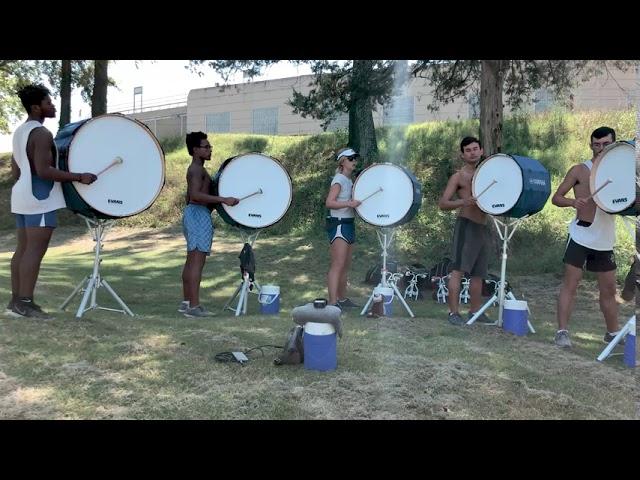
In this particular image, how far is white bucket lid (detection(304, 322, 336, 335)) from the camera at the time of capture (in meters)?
3.30

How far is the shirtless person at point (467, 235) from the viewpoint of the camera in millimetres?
4867

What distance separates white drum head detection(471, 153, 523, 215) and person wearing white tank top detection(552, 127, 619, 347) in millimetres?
424

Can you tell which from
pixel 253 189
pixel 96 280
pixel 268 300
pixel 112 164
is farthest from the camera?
pixel 268 300

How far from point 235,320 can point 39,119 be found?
85.8 inches

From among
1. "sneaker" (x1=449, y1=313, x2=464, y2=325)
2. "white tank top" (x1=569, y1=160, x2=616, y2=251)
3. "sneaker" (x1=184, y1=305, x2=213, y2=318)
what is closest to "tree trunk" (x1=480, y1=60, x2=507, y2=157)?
"sneaker" (x1=449, y1=313, x2=464, y2=325)

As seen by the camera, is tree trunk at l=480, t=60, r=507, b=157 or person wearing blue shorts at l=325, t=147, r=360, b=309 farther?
tree trunk at l=480, t=60, r=507, b=157

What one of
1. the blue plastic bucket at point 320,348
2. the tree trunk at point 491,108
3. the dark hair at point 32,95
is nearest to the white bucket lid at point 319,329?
the blue plastic bucket at point 320,348

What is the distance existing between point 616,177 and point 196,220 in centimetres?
341

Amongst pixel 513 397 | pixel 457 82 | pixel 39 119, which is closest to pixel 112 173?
pixel 39 119

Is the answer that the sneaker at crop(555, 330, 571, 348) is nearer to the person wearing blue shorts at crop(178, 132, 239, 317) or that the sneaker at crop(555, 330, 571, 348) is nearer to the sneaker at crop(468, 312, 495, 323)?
the sneaker at crop(468, 312, 495, 323)

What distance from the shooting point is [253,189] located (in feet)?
17.1

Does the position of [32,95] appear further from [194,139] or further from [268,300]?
[268,300]

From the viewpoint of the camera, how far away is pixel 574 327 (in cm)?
504

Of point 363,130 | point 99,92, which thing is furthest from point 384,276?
point 99,92
